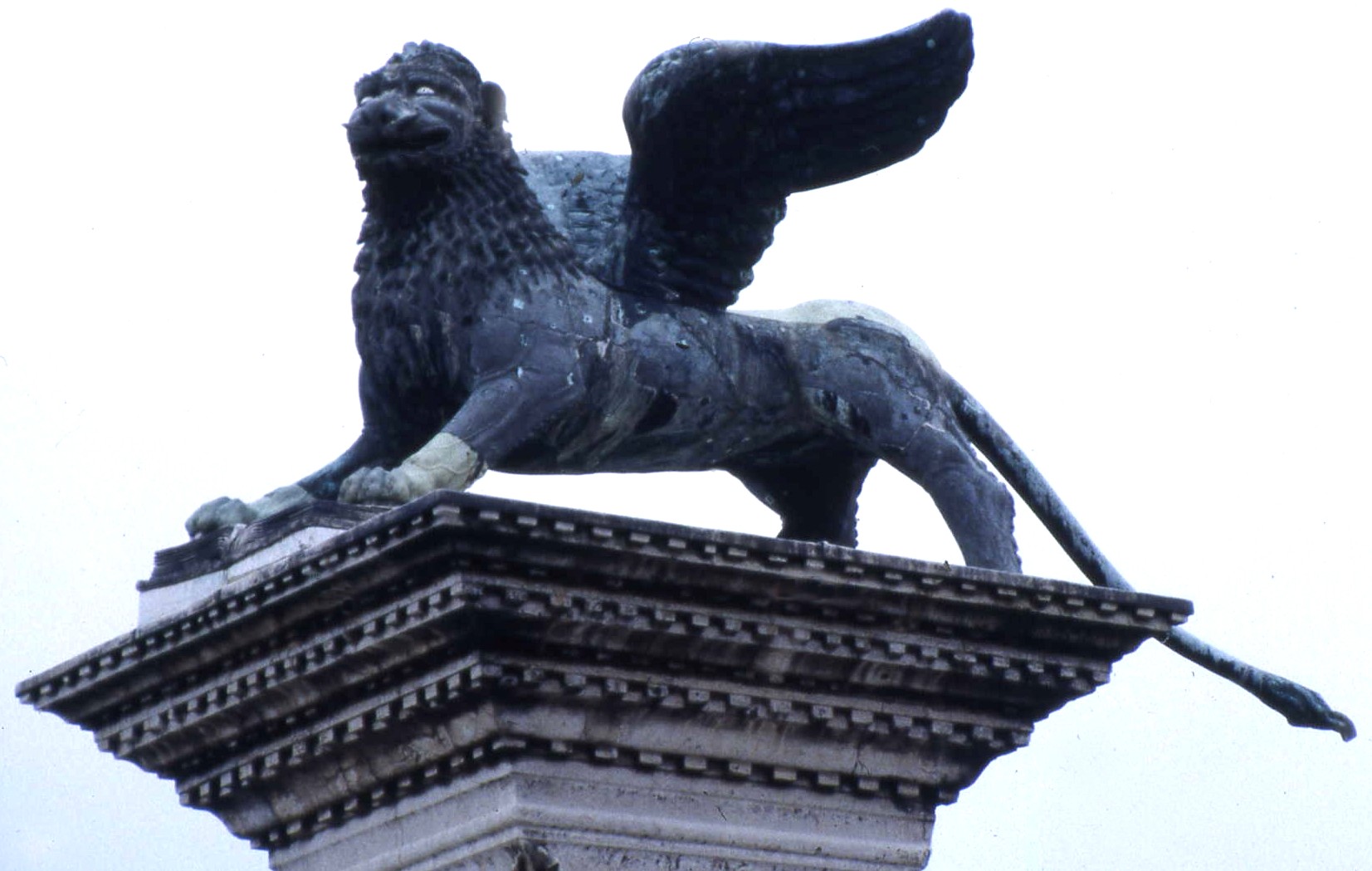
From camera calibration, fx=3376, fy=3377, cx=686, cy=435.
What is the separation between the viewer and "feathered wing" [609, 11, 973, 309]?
13758mm

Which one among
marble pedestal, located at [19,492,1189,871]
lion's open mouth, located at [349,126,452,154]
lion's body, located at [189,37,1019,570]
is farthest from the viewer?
lion's open mouth, located at [349,126,452,154]

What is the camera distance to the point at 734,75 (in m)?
13.8

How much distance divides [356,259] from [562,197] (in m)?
1.04

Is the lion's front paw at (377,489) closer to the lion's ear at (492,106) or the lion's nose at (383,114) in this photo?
the lion's nose at (383,114)

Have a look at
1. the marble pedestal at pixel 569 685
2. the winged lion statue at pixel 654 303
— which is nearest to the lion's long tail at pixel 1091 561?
the winged lion statue at pixel 654 303

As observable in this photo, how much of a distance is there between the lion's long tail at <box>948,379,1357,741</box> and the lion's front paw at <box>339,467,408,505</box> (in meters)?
2.85

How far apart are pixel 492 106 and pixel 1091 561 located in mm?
3251

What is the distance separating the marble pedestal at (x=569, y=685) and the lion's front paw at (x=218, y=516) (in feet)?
0.30

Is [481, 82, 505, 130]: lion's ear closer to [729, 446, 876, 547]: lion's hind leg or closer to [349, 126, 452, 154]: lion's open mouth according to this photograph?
[349, 126, 452, 154]: lion's open mouth

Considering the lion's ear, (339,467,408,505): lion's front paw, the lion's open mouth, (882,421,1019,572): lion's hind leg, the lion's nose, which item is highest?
the lion's ear

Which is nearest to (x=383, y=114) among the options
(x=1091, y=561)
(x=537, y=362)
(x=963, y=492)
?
(x=537, y=362)

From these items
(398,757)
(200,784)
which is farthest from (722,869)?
(200,784)

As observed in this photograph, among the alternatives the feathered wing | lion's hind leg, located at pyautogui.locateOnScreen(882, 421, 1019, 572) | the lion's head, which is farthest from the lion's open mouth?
lion's hind leg, located at pyautogui.locateOnScreen(882, 421, 1019, 572)

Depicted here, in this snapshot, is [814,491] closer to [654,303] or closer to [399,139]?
[654,303]
